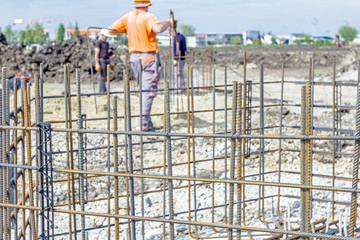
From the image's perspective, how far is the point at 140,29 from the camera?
21.6 feet

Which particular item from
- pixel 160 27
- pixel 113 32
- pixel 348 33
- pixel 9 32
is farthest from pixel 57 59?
pixel 9 32

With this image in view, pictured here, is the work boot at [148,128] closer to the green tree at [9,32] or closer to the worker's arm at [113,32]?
the worker's arm at [113,32]

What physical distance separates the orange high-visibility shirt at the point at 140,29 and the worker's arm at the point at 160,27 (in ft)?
0.20

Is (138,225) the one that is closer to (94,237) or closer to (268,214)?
(94,237)

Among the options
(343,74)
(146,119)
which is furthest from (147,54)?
(343,74)

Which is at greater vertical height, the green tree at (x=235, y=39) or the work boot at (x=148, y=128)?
the green tree at (x=235, y=39)

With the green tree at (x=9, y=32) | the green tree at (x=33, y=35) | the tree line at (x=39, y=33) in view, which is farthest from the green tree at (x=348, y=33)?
the green tree at (x=9, y=32)

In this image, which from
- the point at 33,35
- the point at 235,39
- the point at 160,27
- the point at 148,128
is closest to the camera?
the point at 160,27

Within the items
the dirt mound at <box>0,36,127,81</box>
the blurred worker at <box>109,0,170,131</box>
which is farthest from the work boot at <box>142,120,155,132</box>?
the dirt mound at <box>0,36,127,81</box>

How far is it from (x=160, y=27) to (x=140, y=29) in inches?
12.2

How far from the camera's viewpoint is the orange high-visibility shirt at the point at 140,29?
21.5 feet

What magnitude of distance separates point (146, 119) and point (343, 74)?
13.8 m

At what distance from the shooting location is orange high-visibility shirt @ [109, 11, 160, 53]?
6551mm

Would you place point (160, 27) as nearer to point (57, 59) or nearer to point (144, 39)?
point (144, 39)
